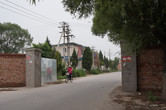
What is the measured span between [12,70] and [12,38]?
1379 inches

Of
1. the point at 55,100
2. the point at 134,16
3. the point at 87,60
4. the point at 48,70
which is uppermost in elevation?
the point at 134,16

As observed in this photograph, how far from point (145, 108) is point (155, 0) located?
4.12m

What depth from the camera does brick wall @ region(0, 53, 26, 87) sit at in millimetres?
12945

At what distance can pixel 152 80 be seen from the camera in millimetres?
9344

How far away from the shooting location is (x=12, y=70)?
523 inches

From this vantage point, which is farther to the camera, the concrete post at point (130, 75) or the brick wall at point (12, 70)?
the brick wall at point (12, 70)

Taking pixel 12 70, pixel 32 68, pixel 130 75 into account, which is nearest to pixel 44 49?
pixel 32 68

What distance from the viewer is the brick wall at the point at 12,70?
12.9m

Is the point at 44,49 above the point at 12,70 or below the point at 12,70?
above

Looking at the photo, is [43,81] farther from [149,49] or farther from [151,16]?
[151,16]

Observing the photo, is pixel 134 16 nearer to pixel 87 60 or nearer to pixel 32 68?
pixel 32 68

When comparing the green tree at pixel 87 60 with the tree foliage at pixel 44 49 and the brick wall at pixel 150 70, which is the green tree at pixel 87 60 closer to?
the tree foliage at pixel 44 49

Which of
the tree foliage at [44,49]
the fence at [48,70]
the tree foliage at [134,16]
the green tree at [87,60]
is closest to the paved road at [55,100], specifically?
the tree foliage at [134,16]

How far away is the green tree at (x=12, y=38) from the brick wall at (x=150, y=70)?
137ft
